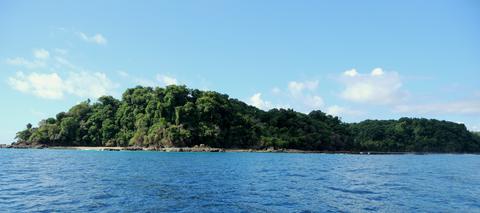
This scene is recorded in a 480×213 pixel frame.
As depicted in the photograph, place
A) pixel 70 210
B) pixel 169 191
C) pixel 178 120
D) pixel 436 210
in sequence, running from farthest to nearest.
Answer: pixel 178 120
pixel 169 191
pixel 436 210
pixel 70 210

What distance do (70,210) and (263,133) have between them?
154547 millimetres

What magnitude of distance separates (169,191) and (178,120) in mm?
124879

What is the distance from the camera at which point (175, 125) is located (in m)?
151

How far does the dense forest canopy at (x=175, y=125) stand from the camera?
497 ft

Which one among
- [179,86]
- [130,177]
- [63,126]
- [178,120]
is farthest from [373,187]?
[63,126]

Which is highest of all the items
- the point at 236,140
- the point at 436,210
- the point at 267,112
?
the point at 267,112

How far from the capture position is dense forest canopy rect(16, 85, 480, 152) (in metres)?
152

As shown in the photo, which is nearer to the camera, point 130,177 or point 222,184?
point 222,184

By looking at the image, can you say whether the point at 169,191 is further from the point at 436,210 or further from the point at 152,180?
the point at 436,210

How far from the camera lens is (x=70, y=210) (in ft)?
67.2

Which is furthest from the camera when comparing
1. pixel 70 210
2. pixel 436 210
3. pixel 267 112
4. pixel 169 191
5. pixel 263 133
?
pixel 267 112

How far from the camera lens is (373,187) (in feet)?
111

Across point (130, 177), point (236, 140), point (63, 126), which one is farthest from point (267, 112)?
point (130, 177)

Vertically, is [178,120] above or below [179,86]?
below
